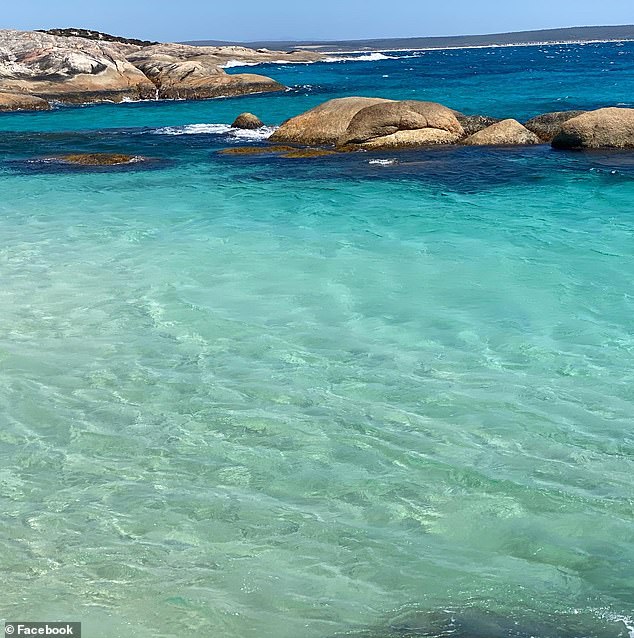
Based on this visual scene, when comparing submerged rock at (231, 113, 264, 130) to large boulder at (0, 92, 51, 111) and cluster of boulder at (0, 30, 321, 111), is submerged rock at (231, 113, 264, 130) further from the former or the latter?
cluster of boulder at (0, 30, 321, 111)

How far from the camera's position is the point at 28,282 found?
455 inches

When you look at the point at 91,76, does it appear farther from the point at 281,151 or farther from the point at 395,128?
the point at 395,128

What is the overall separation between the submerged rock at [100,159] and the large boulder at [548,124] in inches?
478

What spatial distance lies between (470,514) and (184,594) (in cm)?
211

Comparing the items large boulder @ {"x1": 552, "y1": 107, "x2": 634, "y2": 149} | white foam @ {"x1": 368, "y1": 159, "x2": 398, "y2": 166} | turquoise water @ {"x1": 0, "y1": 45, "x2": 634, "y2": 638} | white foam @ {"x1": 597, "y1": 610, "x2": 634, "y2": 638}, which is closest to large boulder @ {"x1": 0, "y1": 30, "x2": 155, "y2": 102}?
white foam @ {"x1": 368, "y1": 159, "x2": 398, "y2": 166}

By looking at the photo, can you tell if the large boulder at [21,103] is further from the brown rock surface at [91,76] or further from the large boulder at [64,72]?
the large boulder at [64,72]

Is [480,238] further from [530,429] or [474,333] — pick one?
[530,429]

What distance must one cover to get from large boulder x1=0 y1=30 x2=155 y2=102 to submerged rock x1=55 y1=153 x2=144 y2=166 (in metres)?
24.9

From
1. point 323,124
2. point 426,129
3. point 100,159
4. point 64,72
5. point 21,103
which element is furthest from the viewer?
point 64,72

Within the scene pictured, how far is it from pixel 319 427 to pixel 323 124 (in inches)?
762

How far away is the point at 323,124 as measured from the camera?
2525 centimetres

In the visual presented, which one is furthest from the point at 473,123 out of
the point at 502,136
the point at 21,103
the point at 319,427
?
the point at 21,103

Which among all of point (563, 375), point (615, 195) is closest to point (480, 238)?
point (615, 195)

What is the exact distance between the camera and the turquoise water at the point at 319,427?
201 inches
